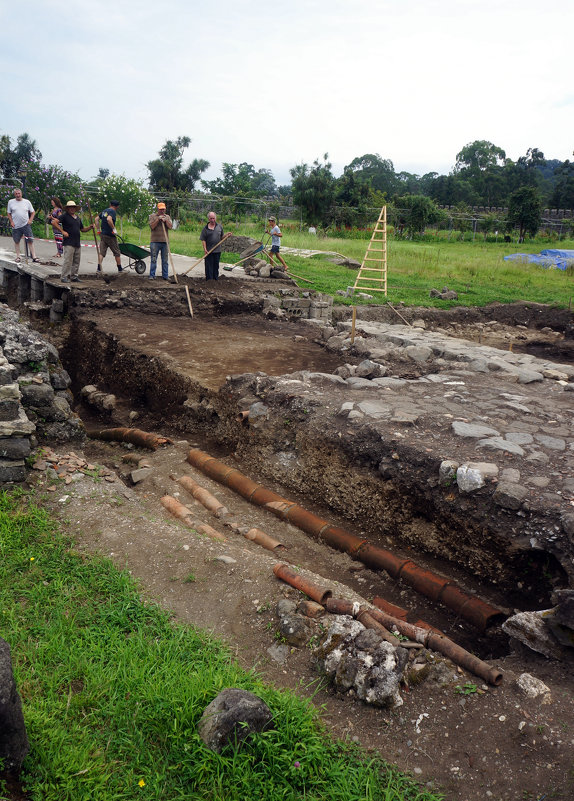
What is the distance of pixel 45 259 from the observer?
12781 millimetres

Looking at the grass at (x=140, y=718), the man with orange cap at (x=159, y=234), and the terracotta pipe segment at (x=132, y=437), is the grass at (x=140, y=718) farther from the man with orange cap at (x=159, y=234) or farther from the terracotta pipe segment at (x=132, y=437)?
the man with orange cap at (x=159, y=234)

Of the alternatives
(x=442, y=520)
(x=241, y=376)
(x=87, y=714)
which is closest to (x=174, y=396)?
(x=241, y=376)

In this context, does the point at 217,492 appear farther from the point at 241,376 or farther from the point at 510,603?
the point at 510,603

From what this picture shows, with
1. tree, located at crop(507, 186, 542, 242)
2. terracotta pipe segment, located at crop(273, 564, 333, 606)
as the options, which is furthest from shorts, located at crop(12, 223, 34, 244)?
tree, located at crop(507, 186, 542, 242)

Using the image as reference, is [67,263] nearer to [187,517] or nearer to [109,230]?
[109,230]

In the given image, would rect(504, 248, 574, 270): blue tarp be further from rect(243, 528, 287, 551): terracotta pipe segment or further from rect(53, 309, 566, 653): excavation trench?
rect(243, 528, 287, 551): terracotta pipe segment

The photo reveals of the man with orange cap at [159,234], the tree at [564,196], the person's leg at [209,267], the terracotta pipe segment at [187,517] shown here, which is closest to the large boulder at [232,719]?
the terracotta pipe segment at [187,517]

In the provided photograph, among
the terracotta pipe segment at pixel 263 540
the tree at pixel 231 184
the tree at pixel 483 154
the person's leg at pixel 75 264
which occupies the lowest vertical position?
the terracotta pipe segment at pixel 263 540

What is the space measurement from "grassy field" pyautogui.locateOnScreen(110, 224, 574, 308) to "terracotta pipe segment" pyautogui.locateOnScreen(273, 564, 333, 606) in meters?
8.97

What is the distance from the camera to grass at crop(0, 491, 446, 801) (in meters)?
2.17

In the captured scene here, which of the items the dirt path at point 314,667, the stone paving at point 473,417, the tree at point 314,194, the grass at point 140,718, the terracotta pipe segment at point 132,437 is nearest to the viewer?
the grass at point 140,718

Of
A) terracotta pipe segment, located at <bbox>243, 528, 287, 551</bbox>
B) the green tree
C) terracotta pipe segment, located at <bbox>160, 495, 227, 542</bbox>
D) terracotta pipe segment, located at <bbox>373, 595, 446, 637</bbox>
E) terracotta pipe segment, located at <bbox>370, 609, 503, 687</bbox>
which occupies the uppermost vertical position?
the green tree

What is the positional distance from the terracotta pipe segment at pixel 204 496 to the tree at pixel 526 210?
2893 cm

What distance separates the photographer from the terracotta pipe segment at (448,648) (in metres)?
2.69
